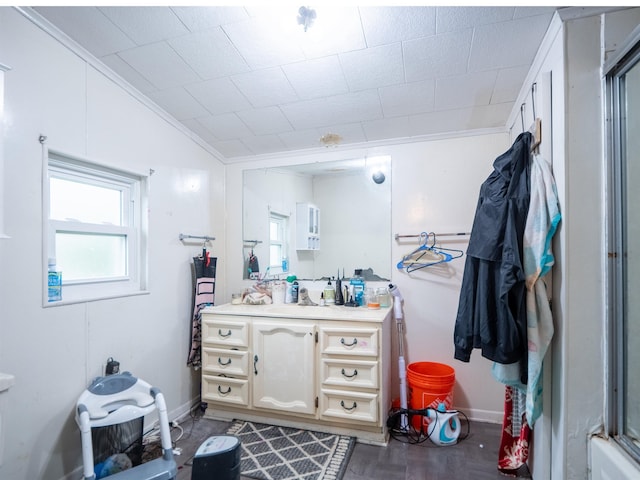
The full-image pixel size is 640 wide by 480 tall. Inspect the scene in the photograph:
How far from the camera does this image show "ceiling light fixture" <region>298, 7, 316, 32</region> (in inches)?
50.8

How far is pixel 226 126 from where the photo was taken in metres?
2.35

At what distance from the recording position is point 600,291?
122 centimetres

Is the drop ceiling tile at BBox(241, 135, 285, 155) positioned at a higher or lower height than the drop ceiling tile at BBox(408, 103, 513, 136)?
lower

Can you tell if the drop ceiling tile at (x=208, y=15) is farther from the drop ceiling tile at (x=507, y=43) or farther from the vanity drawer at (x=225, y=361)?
the vanity drawer at (x=225, y=361)

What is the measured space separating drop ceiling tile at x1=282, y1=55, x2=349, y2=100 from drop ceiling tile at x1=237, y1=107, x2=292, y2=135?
30 cm

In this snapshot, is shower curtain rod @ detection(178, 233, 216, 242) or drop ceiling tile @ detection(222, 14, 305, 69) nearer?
drop ceiling tile @ detection(222, 14, 305, 69)

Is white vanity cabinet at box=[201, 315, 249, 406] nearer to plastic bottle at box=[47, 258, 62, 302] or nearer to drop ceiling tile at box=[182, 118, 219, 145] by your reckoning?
plastic bottle at box=[47, 258, 62, 302]

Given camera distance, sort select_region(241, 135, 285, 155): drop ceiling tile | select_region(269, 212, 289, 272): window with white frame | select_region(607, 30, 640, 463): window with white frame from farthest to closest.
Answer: select_region(269, 212, 289, 272): window with white frame < select_region(241, 135, 285, 155): drop ceiling tile < select_region(607, 30, 640, 463): window with white frame

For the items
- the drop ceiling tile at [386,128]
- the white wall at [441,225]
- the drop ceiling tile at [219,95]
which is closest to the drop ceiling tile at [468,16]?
the drop ceiling tile at [386,128]

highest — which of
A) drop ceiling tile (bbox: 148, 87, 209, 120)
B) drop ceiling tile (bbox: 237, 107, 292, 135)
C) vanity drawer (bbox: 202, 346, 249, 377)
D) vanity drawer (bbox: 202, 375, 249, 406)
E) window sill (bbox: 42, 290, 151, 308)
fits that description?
drop ceiling tile (bbox: 148, 87, 209, 120)

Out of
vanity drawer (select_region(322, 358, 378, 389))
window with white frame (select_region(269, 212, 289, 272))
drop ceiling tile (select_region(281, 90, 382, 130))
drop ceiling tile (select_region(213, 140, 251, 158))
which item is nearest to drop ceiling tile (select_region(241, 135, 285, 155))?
drop ceiling tile (select_region(213, 140, 251, 158))

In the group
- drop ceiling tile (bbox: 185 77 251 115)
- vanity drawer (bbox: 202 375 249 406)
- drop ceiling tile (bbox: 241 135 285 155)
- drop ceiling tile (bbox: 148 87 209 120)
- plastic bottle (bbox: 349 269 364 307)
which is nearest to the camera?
drop ceiling tile (bbox: 185 77 251 115)

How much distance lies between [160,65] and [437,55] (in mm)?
1519

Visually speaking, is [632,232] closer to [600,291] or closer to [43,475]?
[600,291]
